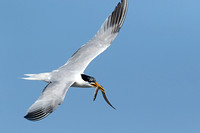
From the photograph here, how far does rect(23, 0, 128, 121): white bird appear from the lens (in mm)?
10180

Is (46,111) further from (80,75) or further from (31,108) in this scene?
(80,75)

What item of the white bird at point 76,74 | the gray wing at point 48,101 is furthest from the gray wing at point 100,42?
the gray wing at point 48,101

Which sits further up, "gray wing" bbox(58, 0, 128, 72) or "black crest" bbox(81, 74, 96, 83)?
"gray wing" bbox(58, 0, 128, 72)

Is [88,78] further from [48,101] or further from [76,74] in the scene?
[48,101]

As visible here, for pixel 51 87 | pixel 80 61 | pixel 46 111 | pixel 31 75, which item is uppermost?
pixel 80 61

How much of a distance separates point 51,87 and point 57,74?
3.38 feet

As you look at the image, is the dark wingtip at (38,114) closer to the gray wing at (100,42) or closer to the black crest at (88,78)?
the black crest at (88,78)

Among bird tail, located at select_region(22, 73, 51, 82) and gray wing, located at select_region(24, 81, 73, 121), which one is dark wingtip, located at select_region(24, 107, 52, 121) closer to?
gray wing, located at select_region(24, 81, 73, 121)

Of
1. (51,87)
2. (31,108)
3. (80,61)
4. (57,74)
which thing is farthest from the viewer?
(80,61)

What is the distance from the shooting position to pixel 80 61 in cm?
1278

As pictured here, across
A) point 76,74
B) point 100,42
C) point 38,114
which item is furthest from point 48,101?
point 100,42

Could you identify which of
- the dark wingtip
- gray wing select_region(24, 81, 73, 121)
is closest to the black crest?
gray wing select_region(24, 81, 73, 121)

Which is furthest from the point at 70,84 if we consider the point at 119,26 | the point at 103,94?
the point at 119,26

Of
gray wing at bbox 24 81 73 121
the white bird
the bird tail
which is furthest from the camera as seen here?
the bird tail
